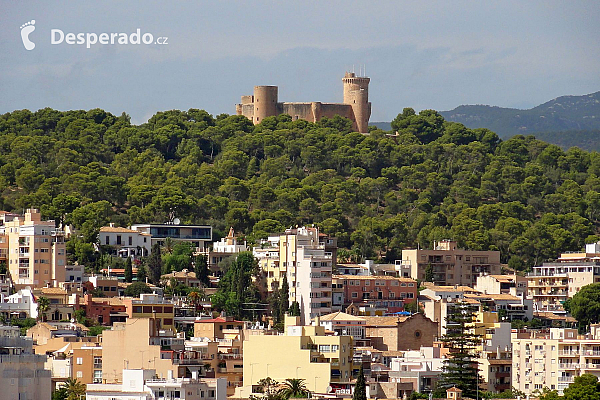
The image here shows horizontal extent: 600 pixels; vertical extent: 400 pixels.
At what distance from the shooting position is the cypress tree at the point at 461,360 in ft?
170

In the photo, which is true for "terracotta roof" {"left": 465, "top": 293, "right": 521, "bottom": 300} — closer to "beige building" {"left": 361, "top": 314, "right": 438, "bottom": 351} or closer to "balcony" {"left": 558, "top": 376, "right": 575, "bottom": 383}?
"beige building" {"left": 361, "top": 314, "right": 438, "bottom": 351}

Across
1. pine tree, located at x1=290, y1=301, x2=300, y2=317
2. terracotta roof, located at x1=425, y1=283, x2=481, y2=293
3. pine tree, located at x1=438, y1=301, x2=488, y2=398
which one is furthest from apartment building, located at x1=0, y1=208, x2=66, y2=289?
pine tree, located at x1=438, y1=301, x2=488, y2=398

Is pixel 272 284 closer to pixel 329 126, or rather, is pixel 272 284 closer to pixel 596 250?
pixel 596 250

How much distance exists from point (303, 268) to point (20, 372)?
29.3m

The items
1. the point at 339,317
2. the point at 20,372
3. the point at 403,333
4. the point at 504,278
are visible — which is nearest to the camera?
the point at 20,372

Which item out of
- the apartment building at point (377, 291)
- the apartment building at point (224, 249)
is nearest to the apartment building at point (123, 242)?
the apartment building at point (224, 249)

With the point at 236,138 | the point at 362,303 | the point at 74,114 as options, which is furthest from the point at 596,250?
the point at 74,114

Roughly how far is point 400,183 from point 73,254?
30.2 m

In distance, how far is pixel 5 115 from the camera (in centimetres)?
10688

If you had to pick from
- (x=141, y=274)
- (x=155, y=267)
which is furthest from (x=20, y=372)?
(x=155, y=267)

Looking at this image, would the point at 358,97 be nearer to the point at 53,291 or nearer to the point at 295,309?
the point at 295,309

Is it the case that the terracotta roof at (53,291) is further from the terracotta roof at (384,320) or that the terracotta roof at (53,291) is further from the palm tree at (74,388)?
the palm tree at (74,388)

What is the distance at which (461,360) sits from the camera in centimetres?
5269

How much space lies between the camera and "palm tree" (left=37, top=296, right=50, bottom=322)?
62.6m
